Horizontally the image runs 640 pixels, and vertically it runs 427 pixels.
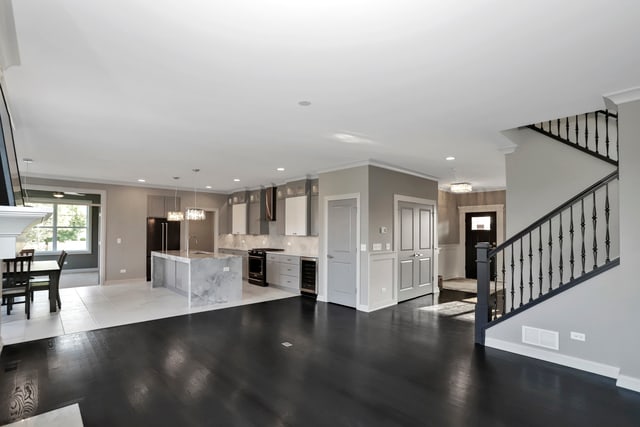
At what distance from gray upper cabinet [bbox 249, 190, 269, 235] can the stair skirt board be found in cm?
610

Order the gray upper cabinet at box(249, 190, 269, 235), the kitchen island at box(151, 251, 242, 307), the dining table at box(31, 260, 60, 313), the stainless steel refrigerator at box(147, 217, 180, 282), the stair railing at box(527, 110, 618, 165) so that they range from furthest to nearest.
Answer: the stainless steel refrigerator at box(147, 217, 180, 282) → the gray upper cabinet at box(249, 190, 269, 235) → the kitchen island at box(151, 251, 242, 307) → the dining table at box(31, 260, 60, 313) → the stair railing at box(527, 110, 618, 165)

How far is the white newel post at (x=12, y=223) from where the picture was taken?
5.33 feet

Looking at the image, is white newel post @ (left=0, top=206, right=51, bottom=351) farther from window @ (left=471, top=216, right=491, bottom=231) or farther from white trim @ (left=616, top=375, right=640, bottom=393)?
window @ (left=471, top=216, right=491, bottom=231)

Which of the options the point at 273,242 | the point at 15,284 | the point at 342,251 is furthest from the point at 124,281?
the point at 342,251

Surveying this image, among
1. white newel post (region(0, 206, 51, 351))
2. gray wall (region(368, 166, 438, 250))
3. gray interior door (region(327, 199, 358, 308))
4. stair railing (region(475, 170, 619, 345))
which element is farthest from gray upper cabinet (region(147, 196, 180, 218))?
stair railing (region(475, 170, 619, 345))

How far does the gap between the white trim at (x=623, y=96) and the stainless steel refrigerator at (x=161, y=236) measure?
9389 mm

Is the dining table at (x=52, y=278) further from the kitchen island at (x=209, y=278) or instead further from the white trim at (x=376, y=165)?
the white trim at (x=376, y=165)

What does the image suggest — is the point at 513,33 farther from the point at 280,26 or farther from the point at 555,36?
the point at 280,26

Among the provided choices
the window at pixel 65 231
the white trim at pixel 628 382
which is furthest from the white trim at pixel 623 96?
the window at pixel 65 231

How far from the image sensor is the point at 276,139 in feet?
15.1

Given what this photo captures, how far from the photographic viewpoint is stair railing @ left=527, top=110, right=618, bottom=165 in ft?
13.3

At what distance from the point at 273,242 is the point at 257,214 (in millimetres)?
881

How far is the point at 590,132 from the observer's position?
435 cm

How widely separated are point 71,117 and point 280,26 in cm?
305
